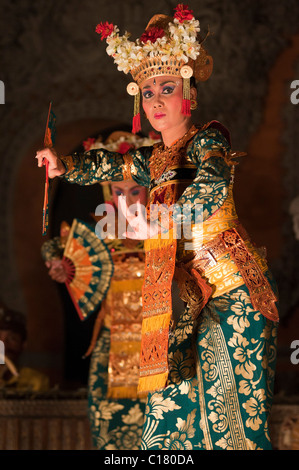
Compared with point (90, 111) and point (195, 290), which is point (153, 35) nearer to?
point (195, 290)

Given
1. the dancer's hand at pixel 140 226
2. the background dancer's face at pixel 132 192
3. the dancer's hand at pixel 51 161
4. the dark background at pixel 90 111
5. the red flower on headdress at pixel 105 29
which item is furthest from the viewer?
the dark background at pixel 90 111

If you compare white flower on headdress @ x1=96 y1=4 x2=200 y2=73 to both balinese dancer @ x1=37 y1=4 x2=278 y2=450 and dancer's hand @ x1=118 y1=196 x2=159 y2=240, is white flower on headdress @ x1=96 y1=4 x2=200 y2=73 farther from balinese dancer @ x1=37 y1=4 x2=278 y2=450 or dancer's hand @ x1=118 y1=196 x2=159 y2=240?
dancer's hand @ x1=118 y1=196 x2=159 y2=240

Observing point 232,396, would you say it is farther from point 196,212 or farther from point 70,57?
point 70,57

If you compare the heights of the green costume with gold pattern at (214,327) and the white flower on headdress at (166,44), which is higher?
the white flower on headdress at (166,44)

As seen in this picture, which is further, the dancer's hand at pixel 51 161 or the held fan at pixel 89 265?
the held fan at pixel 89 265

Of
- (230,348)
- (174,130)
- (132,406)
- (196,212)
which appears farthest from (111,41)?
(132,406)

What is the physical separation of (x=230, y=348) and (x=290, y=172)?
3.16m

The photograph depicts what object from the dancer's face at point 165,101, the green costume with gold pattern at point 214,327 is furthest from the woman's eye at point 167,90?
the green costume with gold pattern at point 214,327

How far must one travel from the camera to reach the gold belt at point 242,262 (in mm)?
3357

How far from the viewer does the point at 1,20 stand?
6309 mm

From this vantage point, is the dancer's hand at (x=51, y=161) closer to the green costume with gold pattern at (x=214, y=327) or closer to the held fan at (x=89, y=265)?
the green costume with gold pattern at (x=214, y=327)

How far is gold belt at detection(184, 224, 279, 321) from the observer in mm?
3357

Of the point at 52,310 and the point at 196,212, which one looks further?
the point at 52,310

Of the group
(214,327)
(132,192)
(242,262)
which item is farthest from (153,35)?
(132,192)
